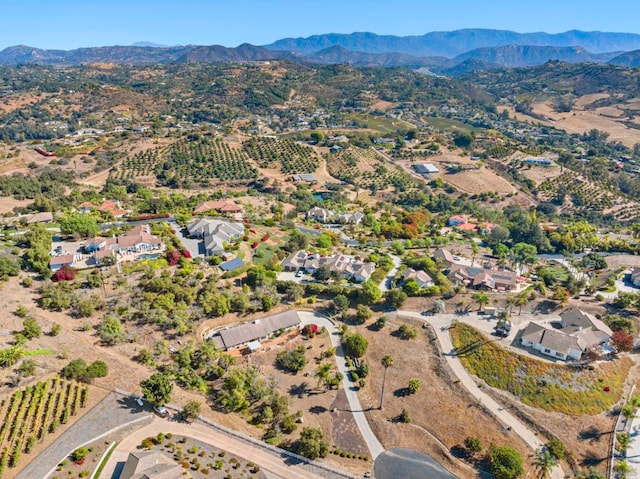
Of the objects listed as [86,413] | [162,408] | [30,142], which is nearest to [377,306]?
[162,408]

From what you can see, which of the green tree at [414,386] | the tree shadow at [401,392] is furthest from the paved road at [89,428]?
the green tree at [414,386]

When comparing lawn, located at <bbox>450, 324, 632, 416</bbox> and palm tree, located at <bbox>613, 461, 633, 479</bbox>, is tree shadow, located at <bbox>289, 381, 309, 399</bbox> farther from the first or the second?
palm tree, located at <bbox>613, 461, 633, 479</bbox>

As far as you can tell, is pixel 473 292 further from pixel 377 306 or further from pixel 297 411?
pixel 297 411

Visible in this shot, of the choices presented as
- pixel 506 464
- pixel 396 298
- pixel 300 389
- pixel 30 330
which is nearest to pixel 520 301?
pixel 396 298

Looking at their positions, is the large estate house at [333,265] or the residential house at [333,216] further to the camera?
the residential house at [333,216]

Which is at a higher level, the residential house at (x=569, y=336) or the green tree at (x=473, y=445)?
the residential house at (x=569, y=336)

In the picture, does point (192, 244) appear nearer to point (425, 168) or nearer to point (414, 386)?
point (414, 386)

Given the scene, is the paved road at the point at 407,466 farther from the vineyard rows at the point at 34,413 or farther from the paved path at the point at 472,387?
the vineyard rows at the point at 34,413

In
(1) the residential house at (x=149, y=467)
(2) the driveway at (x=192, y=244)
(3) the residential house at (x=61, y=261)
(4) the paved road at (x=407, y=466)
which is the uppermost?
(3) the residential house at (x=61, y=261)
